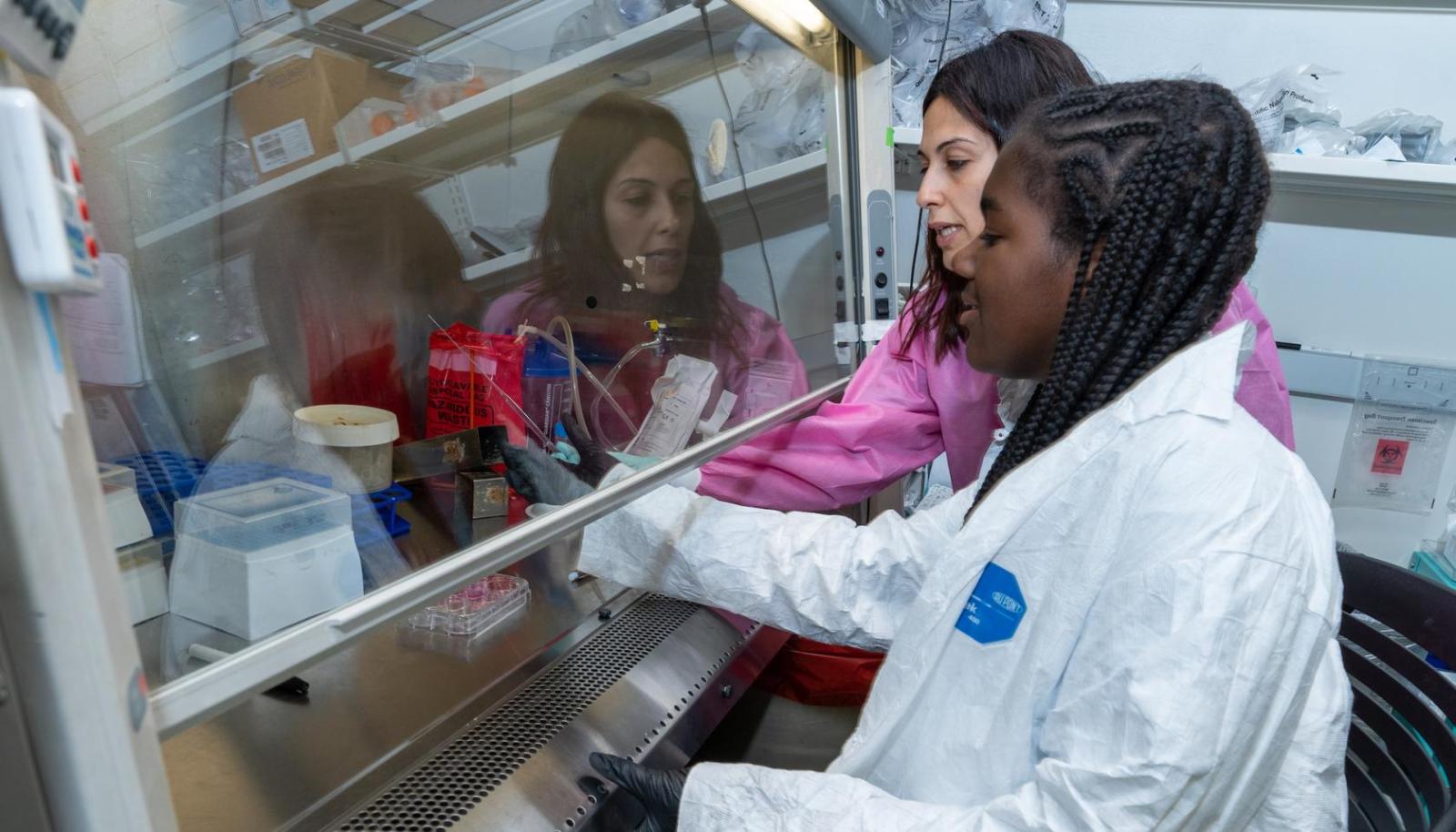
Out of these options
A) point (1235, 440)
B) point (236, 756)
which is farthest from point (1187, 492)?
point (236, 756)

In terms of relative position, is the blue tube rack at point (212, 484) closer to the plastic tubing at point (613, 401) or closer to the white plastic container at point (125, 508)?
the white plastic container at point (125, 508)

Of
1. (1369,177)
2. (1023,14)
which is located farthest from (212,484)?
(1369,177)

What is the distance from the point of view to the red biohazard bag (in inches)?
39.3

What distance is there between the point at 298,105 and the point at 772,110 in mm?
976

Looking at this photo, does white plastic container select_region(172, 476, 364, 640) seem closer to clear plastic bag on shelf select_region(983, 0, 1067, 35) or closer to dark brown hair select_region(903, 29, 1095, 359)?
dark brown hair select_region(903, 29, 1095, 359)

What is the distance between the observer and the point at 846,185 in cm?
170

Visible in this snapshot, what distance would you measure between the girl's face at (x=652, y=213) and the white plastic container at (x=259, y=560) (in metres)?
0.60

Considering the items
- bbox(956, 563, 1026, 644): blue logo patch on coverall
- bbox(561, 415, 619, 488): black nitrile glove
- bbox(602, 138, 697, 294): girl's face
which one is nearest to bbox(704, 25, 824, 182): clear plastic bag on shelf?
bbox(602, 138, 697, 294): girl's face

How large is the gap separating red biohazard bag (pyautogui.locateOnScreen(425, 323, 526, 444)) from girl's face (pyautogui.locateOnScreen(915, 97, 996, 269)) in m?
0.71

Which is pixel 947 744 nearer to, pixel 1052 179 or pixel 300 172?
pixel 1052 179

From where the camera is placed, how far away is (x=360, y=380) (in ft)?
2.97

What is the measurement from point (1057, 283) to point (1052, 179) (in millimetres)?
105

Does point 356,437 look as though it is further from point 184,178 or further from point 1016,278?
point 1016,278

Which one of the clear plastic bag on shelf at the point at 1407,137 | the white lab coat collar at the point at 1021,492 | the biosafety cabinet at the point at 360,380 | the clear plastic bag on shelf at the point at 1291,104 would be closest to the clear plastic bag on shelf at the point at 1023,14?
the clear plastic bag on shelf at the point at 1291,104
